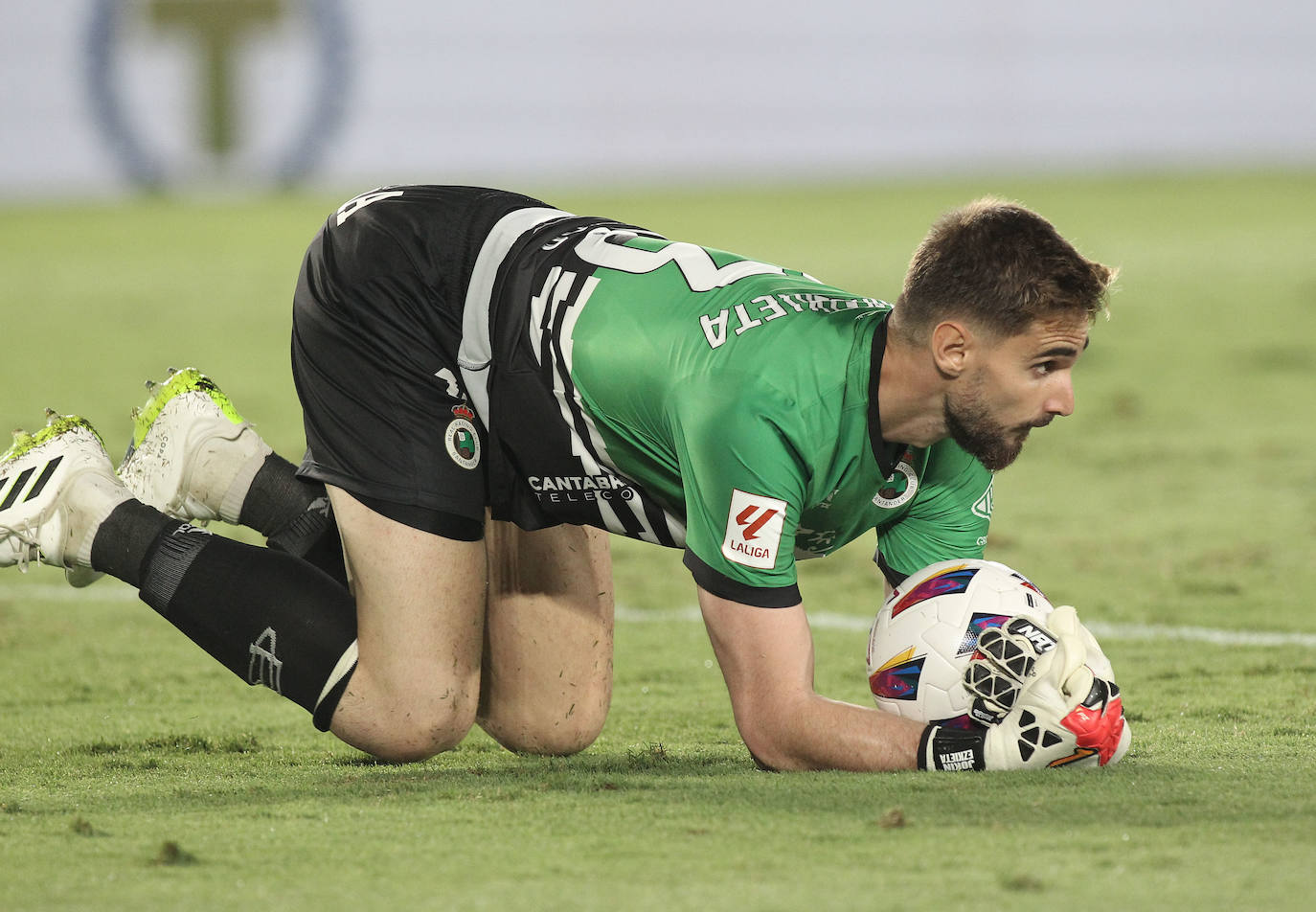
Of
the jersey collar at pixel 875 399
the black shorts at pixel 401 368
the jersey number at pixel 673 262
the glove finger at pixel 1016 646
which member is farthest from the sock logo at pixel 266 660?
the glove finger at pixel 1016 646

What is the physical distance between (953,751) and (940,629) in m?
0.30

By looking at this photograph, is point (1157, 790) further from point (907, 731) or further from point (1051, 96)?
point (1051, 96)

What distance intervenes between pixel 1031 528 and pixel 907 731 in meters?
3.67

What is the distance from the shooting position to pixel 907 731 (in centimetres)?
338

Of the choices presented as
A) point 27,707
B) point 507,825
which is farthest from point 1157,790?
point 27,707

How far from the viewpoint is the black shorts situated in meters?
3.80

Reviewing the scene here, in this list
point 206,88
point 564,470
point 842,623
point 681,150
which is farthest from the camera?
point 681,150

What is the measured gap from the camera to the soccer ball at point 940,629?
3.50 m

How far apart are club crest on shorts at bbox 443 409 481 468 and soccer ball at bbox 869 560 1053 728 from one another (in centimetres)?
95

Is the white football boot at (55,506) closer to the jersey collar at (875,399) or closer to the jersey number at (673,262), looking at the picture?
the jersey number at (673,262)

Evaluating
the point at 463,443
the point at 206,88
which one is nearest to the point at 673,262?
the point at 463,443

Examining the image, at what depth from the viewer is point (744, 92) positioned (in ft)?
70.3

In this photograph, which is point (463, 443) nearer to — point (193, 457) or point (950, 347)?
point (193, 457)

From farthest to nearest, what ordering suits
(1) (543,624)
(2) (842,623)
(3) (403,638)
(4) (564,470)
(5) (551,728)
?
(2) (842,623)
(1) (543,624)
(5) (551,728)
(3) (403,638)
(4) (564,470)
